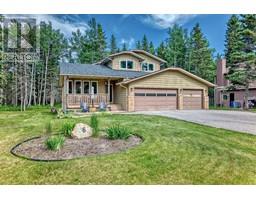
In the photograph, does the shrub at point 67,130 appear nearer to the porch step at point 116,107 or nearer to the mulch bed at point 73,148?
the mulch bed at point 73,148

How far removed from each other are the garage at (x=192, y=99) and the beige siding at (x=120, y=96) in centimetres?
337

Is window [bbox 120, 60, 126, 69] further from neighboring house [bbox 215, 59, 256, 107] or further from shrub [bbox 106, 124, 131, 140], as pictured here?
shrub [bbox 106, 124, 131, 140]

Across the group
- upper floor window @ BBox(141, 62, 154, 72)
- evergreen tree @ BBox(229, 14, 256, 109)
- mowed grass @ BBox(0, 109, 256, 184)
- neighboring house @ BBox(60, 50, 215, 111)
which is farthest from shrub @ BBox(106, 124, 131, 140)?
evergreen tree @ BBox(229, 14, 256, 109)

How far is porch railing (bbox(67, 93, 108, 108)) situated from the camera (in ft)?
30.6

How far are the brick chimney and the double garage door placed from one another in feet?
10.8

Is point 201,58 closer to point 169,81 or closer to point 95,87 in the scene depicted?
point 169,81

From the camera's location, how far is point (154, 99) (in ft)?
31.9

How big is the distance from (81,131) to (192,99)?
26.6ft

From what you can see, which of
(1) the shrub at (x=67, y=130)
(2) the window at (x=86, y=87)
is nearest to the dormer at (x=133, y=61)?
(2) the window at (x=86, y=87)

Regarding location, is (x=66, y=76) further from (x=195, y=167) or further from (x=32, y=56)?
(x=195, y=167)

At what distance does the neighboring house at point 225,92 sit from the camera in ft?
44.2

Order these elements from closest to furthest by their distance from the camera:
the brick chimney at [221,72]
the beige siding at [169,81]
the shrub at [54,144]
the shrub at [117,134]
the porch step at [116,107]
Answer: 1. the shrub at [54,144]
2. the shrub at [117,134]
3. the porch step at [116,107]
4. the beige siding at [169,81]
5. the brick chimney at [221,72]
